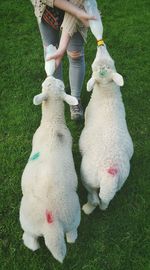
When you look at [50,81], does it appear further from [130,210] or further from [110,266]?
[110,266]

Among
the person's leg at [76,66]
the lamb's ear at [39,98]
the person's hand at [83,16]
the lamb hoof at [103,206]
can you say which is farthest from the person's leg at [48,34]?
the lamb hoof at [103,206]

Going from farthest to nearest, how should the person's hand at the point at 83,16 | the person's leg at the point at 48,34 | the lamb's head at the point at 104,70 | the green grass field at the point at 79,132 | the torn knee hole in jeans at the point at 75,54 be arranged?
the torn knee hole in jeans at the point at 75,54 → the person's leg at the point at 48,34 → the lamb's head at the point at 104,70 → the person's hand at the point at 83,16 → the green grass field at the point at 79,132

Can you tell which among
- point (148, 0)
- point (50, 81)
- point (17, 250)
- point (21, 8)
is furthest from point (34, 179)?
point (148, 0)

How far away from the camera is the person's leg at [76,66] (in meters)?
3.87

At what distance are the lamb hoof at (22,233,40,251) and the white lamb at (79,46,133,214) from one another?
0.56 m

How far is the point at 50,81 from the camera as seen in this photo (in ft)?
11.3

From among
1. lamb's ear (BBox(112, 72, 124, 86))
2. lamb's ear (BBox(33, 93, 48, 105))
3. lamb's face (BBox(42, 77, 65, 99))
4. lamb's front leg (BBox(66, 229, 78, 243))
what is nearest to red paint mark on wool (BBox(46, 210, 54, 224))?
lamb's front leg (BBox(66, 229, 78, 243))

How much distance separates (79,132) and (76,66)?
688 millimetres

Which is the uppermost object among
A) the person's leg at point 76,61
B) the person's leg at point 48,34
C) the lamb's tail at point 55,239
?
the person's leg at point 48,34

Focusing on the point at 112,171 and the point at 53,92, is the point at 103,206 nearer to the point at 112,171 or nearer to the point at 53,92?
the point at 112,171

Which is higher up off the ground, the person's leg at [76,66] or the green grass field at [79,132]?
the person's leg at [76,66]

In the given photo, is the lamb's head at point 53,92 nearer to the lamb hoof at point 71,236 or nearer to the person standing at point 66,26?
the person standing at point 66,26

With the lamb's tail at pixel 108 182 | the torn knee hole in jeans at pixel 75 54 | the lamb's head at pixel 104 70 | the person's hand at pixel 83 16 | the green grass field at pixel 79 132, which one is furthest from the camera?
the torn knee hole in jeans at pixel 75 54

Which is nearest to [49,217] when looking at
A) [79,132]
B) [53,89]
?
[53,89]
